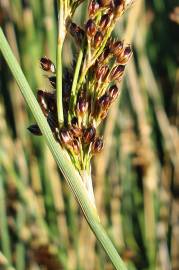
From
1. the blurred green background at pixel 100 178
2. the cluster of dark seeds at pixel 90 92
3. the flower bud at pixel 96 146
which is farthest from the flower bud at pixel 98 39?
the blurred green background at pixel 100 178

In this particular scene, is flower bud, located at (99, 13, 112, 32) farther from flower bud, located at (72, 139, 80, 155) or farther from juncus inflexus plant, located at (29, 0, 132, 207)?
flower bud, located at (72, 139, 80, 155)

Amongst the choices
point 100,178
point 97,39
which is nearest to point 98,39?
point 97,39

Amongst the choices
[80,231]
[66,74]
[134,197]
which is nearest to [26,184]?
[80,231]

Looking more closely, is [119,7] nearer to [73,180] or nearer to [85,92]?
[85,92]

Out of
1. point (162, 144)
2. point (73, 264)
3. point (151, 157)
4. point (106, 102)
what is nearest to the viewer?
point (106, 102)

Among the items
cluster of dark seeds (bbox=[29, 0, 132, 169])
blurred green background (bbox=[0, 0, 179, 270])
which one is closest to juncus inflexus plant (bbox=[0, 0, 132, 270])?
cluster of dark seeds (bbox=[29, 0, 132, 169])

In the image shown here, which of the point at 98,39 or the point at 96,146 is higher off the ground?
the point at 98,39

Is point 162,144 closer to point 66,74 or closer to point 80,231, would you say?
point 80,231

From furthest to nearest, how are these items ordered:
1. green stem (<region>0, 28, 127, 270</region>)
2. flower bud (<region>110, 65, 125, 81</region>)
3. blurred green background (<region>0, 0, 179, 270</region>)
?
blurred green background (<region>0, 0, 179, 270</region>)
flower bud (<region>110, 65, 125, 81</region>)
green stem (<region>0, 28, 127, 270</region>)
